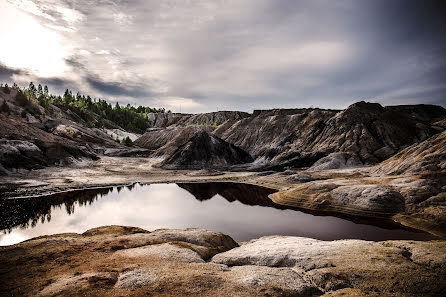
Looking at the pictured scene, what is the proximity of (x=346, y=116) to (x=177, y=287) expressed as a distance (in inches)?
3301

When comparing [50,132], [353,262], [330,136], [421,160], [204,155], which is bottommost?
[353,262]

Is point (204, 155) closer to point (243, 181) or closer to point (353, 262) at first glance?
point (243, 181)

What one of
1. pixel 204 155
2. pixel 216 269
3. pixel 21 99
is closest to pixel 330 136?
pixel 204 155

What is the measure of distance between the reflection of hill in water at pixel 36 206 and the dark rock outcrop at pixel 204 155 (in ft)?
114

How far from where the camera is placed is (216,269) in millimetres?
12016

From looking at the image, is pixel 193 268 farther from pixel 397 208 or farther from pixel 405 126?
pixel 405 126

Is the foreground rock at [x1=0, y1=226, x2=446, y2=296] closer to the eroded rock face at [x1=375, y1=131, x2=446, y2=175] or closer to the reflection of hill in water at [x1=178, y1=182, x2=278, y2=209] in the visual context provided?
the reflection of hill in water at [x1=178, y1=182, x2=278, y2=209]

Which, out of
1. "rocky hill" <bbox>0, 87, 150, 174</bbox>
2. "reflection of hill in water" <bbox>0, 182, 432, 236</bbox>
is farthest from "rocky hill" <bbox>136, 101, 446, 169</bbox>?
"rocky hill" <bbox>0, 87, 150, 174</bbox>

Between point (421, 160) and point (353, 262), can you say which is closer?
point (353, 262)

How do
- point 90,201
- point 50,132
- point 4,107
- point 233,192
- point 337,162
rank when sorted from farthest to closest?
point 50,132 → point 4,107 → point 337,162 → point 233,192 → point 90,201

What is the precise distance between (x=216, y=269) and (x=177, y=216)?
2064 cm

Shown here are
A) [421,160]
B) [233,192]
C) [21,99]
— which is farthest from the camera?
[21,99]

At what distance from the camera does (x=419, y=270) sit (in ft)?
35.4

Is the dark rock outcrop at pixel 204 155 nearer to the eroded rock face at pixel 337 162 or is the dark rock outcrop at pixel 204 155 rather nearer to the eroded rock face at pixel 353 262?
the eroded rock face at pixel 337 162
